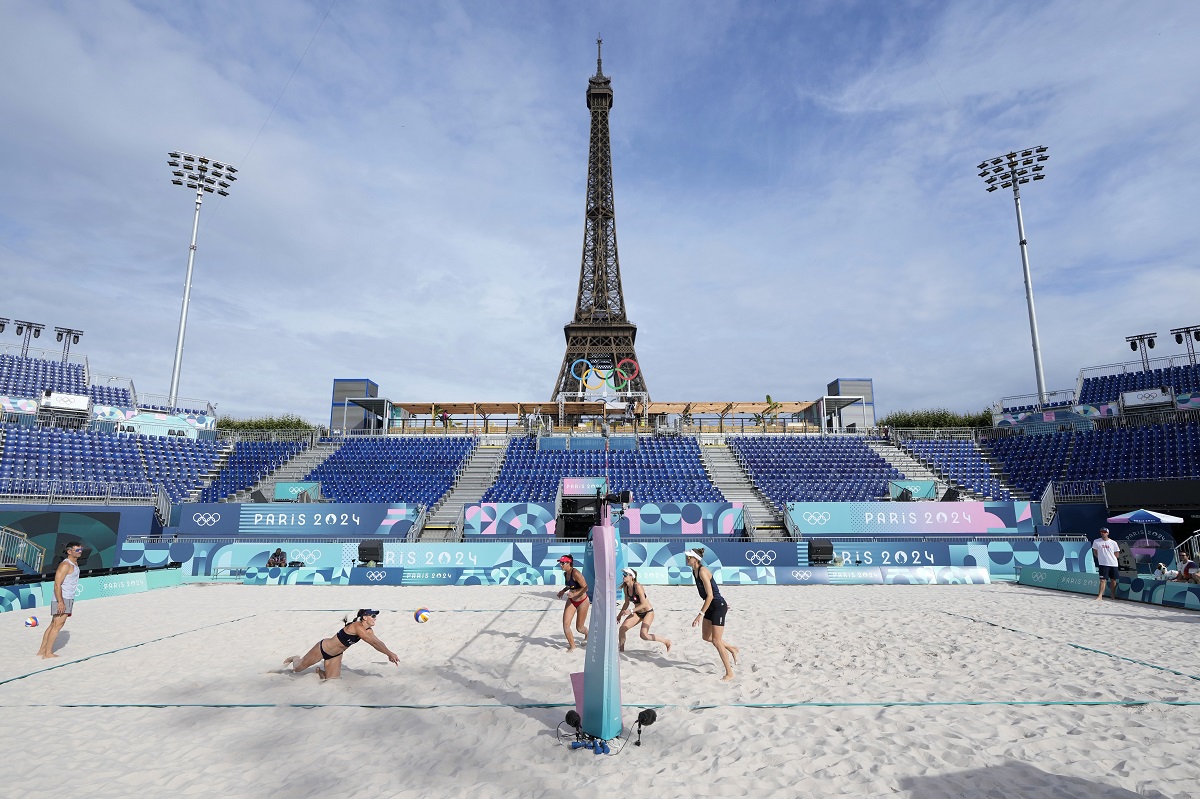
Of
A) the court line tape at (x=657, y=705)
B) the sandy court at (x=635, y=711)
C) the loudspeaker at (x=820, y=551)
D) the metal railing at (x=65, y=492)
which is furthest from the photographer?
the metal railing at (x=65, y=492)

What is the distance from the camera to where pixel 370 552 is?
1992 centimetres

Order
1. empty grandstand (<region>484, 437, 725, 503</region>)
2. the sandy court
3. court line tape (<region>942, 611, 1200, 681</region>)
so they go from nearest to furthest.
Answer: the sandy court
court line tape (<region>942, 611, 1200, 681</region>)
empty grandstand (<region>484, 437, 725, 503</region>)

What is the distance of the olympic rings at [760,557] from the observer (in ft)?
63.7

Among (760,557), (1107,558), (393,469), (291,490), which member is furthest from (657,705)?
(393,469)

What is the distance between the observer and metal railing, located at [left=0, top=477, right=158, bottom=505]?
76.5ft

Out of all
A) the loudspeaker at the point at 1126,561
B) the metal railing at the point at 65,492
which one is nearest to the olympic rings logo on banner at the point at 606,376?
the metal railing at the point at 65,492

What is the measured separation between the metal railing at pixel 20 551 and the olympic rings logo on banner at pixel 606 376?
32.1 m

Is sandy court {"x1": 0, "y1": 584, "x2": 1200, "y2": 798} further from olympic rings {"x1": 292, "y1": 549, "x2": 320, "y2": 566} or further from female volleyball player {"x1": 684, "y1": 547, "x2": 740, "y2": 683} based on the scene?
olympic rings {"x1": 292, "y1": 549, "x2": 320, "y2": 566}

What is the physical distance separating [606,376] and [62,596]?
38.5 m

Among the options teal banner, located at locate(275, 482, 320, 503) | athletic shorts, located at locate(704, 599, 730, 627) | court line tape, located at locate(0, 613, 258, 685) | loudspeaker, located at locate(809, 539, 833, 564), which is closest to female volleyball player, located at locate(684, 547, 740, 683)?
athletic shorts, located at locate(704, 599, 730, 627)

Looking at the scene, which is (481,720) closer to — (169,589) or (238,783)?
(238,783)

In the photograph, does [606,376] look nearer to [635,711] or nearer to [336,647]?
[336,647]

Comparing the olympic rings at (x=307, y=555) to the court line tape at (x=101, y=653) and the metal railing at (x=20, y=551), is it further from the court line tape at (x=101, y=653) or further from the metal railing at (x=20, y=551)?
the metal railing at (x=20, y=551)

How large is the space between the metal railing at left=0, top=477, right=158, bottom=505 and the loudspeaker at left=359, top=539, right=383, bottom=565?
38.9ft
